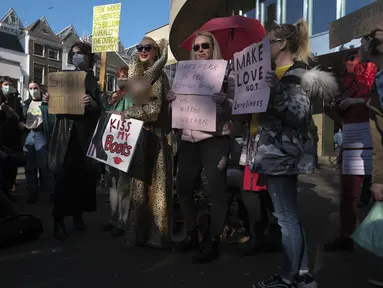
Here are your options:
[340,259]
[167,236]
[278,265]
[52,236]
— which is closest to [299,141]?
[278,265]

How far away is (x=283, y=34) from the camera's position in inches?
104

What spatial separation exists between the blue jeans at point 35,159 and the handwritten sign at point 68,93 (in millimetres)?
2649

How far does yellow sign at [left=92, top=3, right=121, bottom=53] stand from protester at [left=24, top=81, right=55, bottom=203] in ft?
4.32

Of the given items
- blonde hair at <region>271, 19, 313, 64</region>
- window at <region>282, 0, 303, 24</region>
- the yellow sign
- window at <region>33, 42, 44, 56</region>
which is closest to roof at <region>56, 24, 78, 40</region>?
window at <region>33, 42, 44, 56</region>

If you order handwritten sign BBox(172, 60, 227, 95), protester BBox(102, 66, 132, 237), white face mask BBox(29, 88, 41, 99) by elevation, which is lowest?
protester BBox(102, 66, 132, 237)

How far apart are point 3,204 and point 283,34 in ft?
10.4

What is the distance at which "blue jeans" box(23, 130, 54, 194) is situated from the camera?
6359 millimetres

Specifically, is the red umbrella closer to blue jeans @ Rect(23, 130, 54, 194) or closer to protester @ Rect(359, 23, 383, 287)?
protester @ Rect(359, 23, 383, 287)

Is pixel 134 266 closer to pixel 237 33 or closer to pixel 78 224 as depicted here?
pixel 78 224

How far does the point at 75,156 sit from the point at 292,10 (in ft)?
40.4

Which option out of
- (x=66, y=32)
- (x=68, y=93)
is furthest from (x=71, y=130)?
(x=66, y=32)

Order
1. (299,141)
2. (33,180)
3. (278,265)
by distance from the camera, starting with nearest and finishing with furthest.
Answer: (299,141) < (278,265) < (33,180)

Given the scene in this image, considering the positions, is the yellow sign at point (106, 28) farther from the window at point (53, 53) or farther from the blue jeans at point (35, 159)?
the window at point (53, 53)

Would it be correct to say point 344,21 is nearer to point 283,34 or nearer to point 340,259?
point 283,34
